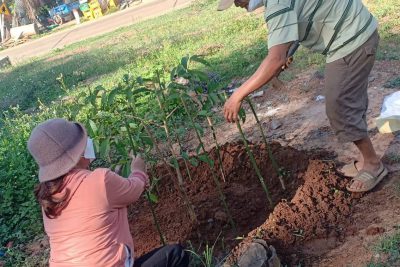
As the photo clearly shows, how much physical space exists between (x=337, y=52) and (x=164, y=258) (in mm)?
1595

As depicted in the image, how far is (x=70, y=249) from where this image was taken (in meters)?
2.23

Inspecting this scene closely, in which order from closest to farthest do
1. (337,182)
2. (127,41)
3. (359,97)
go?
(359,97) < (337,182) < (127,41)

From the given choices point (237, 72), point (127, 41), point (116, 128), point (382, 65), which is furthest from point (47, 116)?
point (127, 41)

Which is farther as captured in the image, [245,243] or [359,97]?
[359,97]

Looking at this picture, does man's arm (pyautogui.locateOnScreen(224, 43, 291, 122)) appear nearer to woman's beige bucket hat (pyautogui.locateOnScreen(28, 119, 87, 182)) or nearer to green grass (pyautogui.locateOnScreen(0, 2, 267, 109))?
woman's beige bucket hat (pyautogui.locateOnScreen(28, 119, 87, 182))

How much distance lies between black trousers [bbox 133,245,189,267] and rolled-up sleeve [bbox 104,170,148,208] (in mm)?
451

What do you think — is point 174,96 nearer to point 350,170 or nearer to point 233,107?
point 233,107

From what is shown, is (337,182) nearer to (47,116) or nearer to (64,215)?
(64,215)

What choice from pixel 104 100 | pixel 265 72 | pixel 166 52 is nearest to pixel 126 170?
pixel 104 100

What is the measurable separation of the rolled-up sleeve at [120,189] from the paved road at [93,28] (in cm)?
1619

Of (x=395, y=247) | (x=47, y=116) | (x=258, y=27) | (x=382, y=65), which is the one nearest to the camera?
(x=395, y=247)

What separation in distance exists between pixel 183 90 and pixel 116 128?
1.65 ft

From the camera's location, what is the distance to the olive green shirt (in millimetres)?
2754

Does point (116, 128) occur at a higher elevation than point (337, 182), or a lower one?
higher
